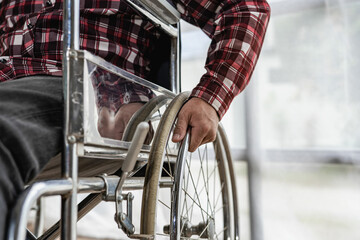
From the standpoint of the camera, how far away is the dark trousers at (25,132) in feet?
1.48

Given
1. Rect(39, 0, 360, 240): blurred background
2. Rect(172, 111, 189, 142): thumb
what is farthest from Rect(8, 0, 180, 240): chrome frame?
Rect(39, 0, 360, 240): blurred background

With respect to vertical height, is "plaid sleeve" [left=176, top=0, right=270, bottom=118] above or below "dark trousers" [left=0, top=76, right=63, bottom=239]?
above

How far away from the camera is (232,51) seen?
835mm

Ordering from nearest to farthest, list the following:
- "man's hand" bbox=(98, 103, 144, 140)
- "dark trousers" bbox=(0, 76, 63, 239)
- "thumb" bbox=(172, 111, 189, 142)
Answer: "dark trousers" bbox=(0, 76, 63, 239)
"man's hand" bbox=(98, 103, 144, 140)
"thumb" bbox=(172, 111, 189, 142)

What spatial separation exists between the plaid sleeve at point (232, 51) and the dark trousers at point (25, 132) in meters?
0.34

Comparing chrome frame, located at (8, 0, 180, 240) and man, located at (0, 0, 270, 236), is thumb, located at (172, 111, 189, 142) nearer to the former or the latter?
man, located at (0, 0, 270, 236)

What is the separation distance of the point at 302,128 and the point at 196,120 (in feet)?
3.84

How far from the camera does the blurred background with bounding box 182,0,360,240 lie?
1693mm

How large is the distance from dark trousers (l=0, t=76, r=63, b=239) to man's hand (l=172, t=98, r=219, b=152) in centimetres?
26

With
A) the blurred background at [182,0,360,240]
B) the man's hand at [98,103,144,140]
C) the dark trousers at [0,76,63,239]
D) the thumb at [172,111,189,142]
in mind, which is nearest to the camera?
the dark trousers at [0,76,63,239]

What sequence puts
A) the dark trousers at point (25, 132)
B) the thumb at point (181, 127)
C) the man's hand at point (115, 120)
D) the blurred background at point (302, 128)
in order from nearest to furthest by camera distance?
the dark trousers at point (25, 132) < the man's hand at point (115, 120) < the thumb at point (181, 127) < the blurred background at point (302, 128)

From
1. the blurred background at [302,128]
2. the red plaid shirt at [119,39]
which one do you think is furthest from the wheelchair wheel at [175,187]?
the blurred background at [302,128]

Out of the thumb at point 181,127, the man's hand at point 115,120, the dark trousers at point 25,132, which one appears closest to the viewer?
the dark trousers at point 25,132

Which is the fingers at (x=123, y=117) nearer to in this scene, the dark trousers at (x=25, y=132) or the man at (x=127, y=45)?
the man at (x=127, y=45)
